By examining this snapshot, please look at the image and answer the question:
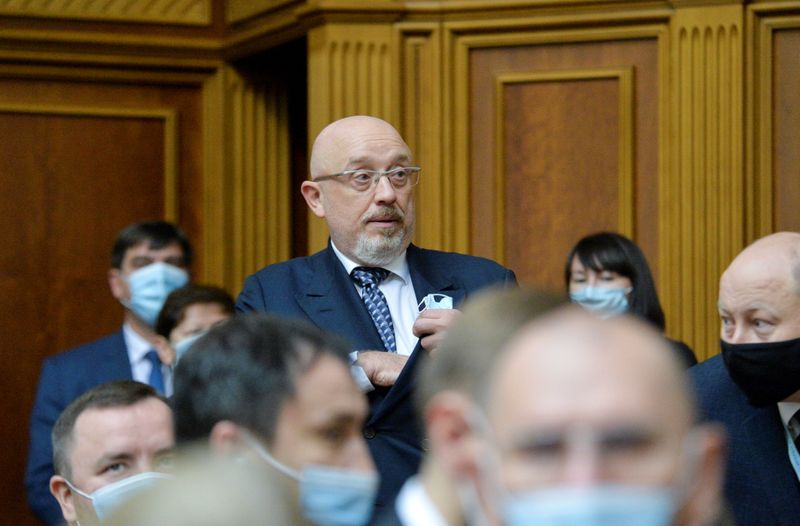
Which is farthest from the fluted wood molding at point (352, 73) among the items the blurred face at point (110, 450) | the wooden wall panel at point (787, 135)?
the blurred face at point (110, 450)

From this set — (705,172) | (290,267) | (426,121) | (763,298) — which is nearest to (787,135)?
(705,172)

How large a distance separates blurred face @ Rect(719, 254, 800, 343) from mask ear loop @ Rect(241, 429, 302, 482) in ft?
6.53

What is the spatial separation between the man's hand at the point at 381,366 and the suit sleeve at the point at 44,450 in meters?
1.43

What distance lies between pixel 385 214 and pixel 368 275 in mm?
182

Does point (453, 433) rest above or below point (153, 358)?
above

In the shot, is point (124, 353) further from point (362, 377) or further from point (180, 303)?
point (362, 377)

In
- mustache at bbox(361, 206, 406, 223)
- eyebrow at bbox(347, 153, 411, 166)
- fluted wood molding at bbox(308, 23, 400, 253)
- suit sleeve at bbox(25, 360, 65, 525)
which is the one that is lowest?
suit sleeve at bbox(25, 360, 65, 525)

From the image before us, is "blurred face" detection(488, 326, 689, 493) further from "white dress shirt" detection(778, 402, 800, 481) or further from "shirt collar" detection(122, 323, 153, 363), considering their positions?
"shirt collar" detection(122, 323, 153, 363)

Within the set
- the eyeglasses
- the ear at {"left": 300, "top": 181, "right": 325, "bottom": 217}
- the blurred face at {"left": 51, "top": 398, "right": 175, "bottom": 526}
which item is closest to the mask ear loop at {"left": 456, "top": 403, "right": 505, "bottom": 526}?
the blurred face at {"left": 51, "top": 398, "right": 175, "bottom": 526}

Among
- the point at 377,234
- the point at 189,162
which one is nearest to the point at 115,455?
the point at 377,234

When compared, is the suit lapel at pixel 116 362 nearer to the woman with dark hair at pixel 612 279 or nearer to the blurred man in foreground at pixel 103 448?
the woman with dark hair at pixel 612 279

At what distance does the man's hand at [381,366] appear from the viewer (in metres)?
3.80

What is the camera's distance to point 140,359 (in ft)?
17.9

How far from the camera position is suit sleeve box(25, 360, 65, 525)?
494 centimetres
